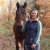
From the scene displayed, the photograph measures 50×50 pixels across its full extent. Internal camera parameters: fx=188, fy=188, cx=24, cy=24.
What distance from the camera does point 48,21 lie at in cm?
989

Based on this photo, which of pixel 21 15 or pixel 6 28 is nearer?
pixel 21 15

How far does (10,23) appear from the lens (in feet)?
42.1

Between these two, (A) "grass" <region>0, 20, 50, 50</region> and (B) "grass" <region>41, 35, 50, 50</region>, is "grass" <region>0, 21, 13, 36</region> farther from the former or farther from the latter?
(B) "grass" <region>41, 35, 50, 50</region>

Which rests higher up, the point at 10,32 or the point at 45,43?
the point at 10,32

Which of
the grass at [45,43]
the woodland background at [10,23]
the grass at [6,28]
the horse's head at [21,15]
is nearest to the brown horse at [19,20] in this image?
the horse's head at [21,15]

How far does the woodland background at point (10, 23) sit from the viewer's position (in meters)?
8.98

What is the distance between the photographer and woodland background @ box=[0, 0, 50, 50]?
8981 mm

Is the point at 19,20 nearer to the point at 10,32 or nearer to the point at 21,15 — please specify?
the point at 21,15

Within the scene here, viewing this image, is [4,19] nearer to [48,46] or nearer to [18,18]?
[48,46]

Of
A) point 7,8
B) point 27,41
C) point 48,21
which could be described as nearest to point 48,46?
point 48,21

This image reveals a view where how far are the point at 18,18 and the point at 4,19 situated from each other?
7977mm

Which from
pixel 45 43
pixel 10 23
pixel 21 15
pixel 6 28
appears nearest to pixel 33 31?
pixel 21 15

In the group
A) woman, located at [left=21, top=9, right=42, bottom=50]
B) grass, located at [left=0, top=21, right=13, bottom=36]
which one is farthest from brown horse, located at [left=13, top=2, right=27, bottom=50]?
grass, located at [left=0, top=21, right=13, bottom=36]

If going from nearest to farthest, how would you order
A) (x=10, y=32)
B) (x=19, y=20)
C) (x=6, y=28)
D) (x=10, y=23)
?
1. (x=19, y=20)
2. (x=10, y=32)
3. (x=6, y=28)
4. (x=10, y=23)
